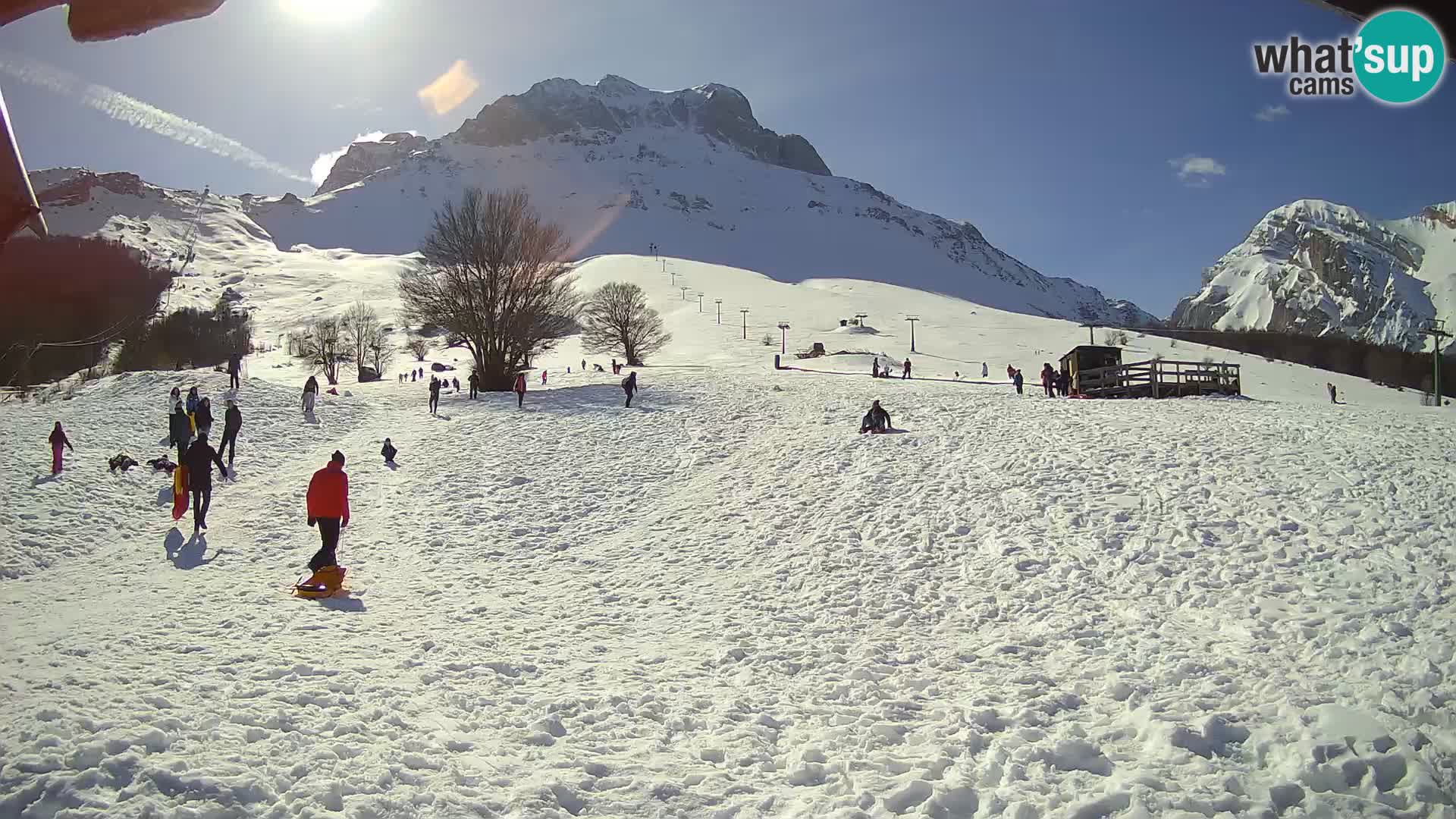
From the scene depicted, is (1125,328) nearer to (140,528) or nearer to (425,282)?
(425,282)

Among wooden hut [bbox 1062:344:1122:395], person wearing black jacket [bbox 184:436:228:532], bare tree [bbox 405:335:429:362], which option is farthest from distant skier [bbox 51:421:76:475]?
bare tree [bbox 405:335:429:362]

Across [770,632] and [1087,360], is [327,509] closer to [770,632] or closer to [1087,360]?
[770,632]

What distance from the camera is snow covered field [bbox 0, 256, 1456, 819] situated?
5062mm

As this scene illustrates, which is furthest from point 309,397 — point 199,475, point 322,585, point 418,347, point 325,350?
point 418,347

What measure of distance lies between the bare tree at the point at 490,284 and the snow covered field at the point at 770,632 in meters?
17.3

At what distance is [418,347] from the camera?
106 m

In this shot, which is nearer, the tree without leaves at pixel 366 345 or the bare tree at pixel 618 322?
the bare tree at pixel 618 322

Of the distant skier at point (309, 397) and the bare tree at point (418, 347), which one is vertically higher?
the bare tree at point (418, 347)

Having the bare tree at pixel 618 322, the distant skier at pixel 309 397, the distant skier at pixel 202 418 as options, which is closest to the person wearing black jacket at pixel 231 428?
the distant skier at pixel 202 418

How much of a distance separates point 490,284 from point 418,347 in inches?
3069

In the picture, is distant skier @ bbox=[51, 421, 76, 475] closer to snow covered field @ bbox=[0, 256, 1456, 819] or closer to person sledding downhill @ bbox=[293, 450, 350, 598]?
snow covered field @ bbox=[0, 256, 1456, 819]

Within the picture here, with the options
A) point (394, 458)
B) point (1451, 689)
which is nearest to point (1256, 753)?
point (1451, 689)

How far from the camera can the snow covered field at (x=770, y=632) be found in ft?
16.6

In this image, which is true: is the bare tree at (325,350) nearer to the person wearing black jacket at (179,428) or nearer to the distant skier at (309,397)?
the distant skier at (309,397)
